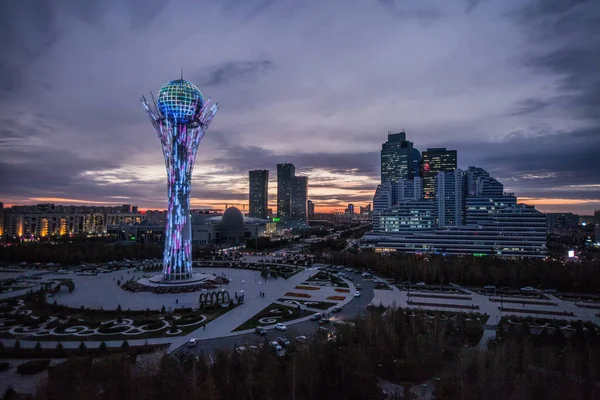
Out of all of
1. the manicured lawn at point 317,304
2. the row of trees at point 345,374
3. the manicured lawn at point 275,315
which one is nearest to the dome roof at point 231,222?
the manicured lawn at point 317,304

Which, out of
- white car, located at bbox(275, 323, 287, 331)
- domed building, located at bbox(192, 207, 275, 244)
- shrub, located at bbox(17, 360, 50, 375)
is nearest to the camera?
shrub, located at bbox(17, 360, 50, 375)

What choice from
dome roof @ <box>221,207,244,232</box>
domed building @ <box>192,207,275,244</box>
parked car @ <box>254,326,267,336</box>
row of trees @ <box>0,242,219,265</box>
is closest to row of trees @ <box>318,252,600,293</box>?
parked car @ <box>254,326,267,336</box>

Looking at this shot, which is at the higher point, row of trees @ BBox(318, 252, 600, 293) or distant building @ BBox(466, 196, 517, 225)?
distant building @ BBox(466, 196, 517, 225)

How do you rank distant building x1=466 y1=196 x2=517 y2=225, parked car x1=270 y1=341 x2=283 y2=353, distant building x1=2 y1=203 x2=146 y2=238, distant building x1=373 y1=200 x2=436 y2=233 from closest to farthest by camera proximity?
parked car x1=270 y1=341 x2=283 y2=353 < distant building x1=466 y1=196 x2=517 y2=225 < distant building x1=373 y1=200 x2=436 y2=233 < distant building x1=2 y1=203 x2=146 y2=238

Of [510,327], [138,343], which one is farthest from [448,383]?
[138,343]

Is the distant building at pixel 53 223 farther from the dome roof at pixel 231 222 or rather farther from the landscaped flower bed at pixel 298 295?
the landscaped flower bed at pixel 298 295

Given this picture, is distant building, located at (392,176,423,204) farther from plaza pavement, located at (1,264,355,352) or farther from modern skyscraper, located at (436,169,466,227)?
plaza pavement, located at (1,264,355,352)

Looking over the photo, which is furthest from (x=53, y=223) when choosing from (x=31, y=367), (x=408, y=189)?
(x=31, y=367)

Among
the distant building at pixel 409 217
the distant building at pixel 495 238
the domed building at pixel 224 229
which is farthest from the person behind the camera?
the domed building at pixel 224 229
